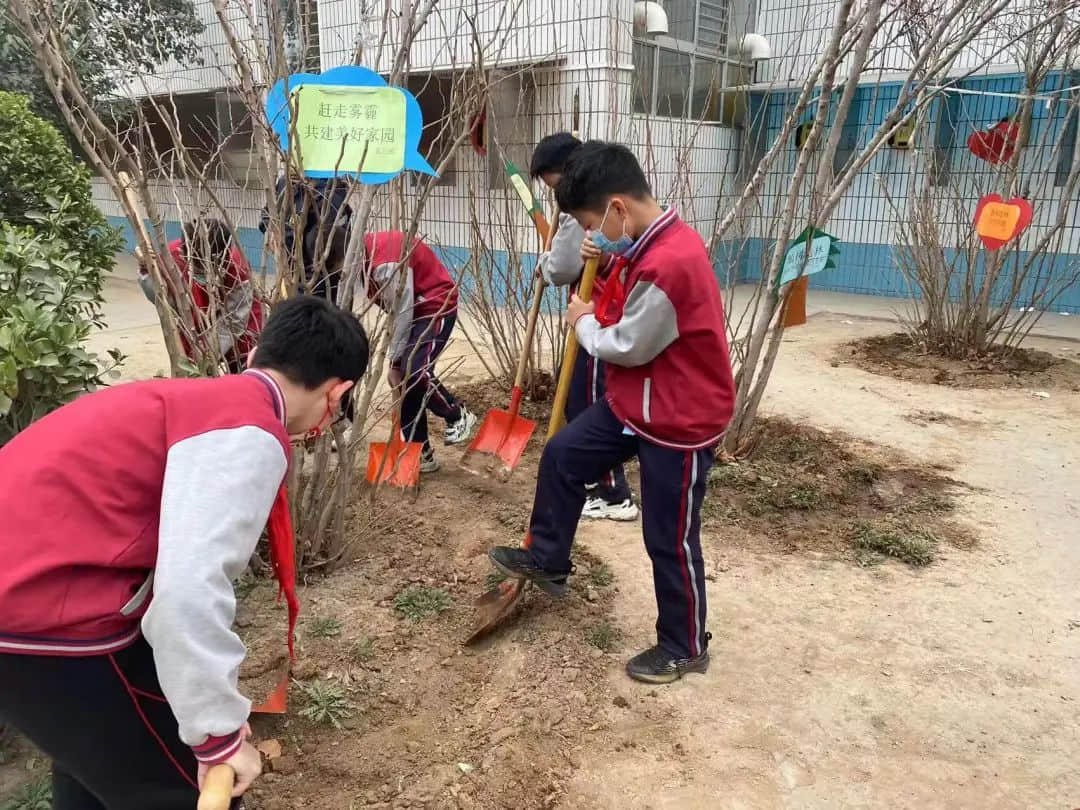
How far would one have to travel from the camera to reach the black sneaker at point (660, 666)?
2.33 m

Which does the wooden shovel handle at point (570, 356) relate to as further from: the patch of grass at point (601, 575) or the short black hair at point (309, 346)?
the short black hair at point (309, 346)

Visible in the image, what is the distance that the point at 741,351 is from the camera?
4074 millimetres

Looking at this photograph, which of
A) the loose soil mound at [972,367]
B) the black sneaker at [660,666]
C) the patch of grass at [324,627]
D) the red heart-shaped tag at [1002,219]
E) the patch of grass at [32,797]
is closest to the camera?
the patch of grass at [32,797]

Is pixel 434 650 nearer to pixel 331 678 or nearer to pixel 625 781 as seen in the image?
pixel 331 678

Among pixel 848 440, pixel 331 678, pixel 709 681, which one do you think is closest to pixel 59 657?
pixel 331 678

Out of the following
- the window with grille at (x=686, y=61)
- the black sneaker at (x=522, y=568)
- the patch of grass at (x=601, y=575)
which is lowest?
the patch of grass at (x=601, y=575)

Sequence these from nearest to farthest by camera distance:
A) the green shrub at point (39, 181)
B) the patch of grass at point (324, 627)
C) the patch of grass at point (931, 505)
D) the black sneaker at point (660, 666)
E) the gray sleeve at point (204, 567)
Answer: the gray sleeve at point (204, 567) < the black sneaker at point (660, 666) < the patch of grass at point (324, 627) < the green shrub at point (39, 181) < the patch of grass at point (931, 505)

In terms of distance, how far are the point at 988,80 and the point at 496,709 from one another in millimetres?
8631

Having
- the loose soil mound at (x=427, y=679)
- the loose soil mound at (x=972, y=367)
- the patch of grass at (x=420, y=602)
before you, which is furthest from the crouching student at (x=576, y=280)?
the loose soil mound at (x=972, y=367)

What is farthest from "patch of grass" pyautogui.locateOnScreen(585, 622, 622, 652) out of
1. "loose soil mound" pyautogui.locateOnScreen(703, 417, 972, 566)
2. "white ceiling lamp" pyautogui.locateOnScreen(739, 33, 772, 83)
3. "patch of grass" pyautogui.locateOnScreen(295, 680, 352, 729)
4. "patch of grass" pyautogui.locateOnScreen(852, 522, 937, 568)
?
"white ceiling lamp" pyautogui.locateOnScreen(739, 33, 772, 83)

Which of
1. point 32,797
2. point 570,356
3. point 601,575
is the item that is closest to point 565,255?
point 570,356

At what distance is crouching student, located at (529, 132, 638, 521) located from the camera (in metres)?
3.06

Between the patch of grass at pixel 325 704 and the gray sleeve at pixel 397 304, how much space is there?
1063 mm

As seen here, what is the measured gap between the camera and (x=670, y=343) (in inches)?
83.4
